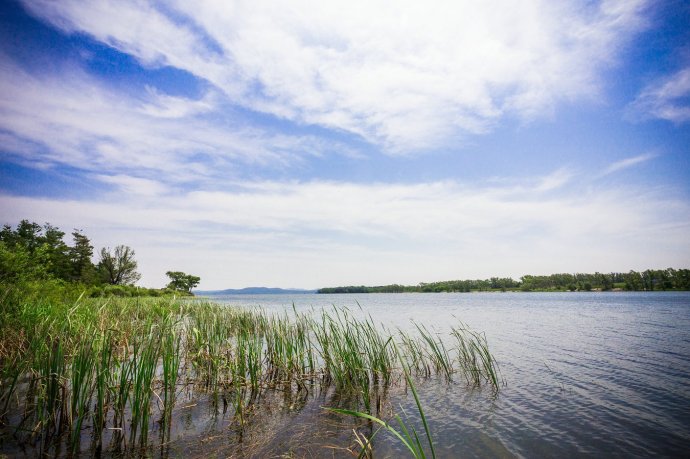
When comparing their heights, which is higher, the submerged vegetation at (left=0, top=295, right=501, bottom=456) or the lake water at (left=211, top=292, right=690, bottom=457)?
the submerged vegetation at (left=0, top=295, right=501, bottom=456)

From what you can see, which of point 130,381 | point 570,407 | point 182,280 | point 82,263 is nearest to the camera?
point 130,381

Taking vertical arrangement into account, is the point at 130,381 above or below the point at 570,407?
above

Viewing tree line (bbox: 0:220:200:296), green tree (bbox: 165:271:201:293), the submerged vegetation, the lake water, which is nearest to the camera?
the submerged vegetation

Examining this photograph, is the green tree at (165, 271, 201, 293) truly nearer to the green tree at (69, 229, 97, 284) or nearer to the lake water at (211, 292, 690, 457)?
the green tree at (69, 229, 97, 284)

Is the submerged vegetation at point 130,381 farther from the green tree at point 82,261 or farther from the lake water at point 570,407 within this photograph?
the green tree at point 82,261

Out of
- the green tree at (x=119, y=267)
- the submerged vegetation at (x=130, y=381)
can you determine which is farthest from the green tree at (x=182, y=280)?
the submerged vegetation at (x=130, y=381)

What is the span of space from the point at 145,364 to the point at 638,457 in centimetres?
881

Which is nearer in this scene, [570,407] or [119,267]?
[570,407]

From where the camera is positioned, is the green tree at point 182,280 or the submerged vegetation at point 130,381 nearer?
the submerged vegetation at point 130,381

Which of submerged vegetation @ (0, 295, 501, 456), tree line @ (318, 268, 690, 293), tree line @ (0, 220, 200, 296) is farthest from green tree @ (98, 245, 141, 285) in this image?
tree line @ (318, 268, 690, 293)

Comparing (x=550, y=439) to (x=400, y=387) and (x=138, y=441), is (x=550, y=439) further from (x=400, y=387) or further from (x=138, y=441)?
(x=138, y=441)

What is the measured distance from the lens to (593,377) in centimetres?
1023

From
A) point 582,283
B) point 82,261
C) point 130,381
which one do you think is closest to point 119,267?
point 82,261

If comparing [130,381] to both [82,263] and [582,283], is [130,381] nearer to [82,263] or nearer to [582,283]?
[82,263]
